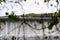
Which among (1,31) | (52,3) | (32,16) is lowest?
(1,31)

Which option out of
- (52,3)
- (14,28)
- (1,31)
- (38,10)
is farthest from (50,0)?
(1,31)

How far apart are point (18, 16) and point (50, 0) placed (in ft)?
1.29

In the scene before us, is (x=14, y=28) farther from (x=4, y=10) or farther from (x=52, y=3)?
(x=52, y=3)

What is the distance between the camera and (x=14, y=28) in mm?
2156

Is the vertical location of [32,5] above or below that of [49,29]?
above

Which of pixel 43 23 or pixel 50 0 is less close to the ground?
pixel 50 0

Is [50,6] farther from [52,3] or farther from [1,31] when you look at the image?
[1,31]

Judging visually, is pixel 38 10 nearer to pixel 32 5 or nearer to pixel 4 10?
pixel 32 5

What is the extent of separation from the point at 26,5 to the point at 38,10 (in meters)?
0.14

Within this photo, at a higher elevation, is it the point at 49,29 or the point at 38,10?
the point at 38,10

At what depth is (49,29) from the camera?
2.16 metres

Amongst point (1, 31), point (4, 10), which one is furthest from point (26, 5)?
point (1, 31)

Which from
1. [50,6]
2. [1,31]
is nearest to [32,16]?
[50,6]

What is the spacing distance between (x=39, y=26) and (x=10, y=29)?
0.32m
